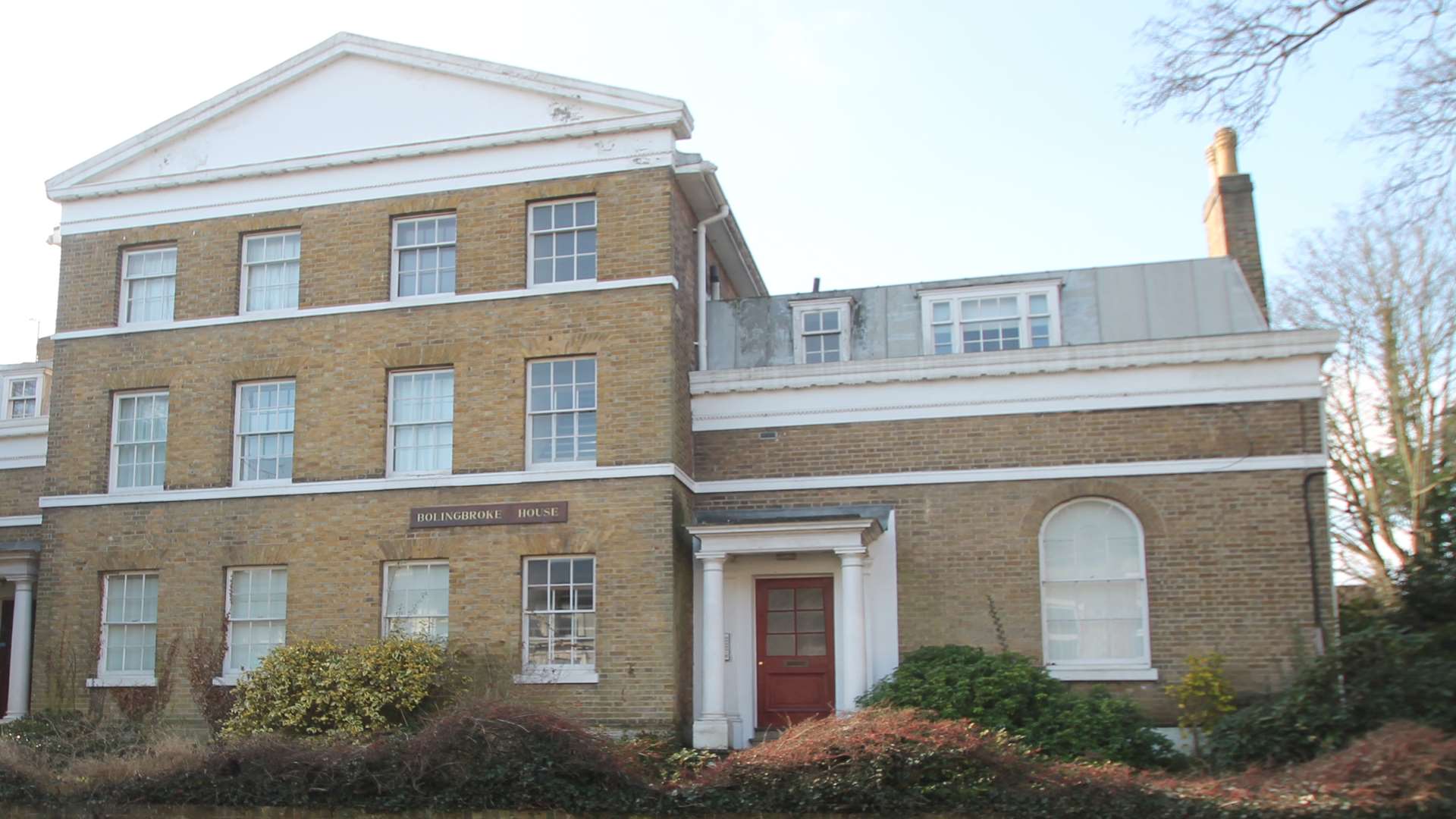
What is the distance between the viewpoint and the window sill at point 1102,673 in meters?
17.7

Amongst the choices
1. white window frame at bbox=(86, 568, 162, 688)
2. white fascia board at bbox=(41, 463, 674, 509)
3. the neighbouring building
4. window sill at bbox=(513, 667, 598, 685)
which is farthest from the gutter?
white window frame at bbox=(86, 568, 162, 688)

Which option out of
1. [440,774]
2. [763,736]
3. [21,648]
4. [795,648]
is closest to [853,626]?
[795,648]

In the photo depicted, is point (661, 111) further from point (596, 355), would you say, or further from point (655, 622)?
point (655, 622)

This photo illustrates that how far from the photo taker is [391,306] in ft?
66.3

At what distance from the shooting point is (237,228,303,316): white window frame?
20.8 metres

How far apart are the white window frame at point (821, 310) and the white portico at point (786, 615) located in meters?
2.89

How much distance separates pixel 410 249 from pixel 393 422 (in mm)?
2778

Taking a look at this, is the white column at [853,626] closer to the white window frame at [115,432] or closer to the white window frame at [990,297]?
the white window frame at [990,297]

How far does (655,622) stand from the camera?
721 inches

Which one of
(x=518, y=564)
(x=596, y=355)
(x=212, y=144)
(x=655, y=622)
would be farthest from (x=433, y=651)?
(x=212, y=144)

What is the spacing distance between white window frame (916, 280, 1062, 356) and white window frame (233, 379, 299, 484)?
992 centimetres

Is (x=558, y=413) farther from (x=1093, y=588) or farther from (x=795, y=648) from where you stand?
(x=1093, y=588)

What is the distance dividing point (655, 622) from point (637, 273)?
17.0ft

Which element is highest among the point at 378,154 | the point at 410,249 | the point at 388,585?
the point at 378,154
